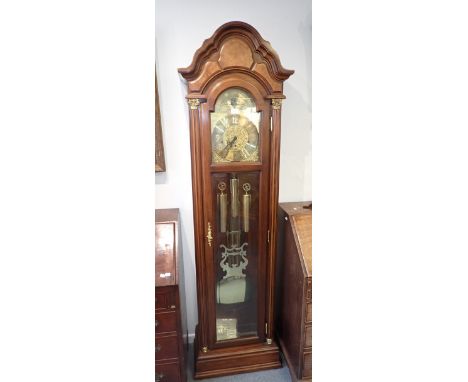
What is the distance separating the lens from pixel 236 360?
4.93ft

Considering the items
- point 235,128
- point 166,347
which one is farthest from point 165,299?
point 235,128

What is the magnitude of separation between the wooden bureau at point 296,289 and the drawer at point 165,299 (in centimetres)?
62

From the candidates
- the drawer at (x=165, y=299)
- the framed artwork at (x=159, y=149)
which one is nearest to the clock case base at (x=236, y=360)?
the drawer at (x=165, y=299)

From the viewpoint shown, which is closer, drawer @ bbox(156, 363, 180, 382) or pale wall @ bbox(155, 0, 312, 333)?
drawer @ bbox(156, 363, 180, 382)

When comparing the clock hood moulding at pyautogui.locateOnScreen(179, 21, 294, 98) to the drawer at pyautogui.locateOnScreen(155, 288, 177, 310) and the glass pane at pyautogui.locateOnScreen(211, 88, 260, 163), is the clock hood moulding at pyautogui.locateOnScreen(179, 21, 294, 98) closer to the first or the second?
the glass pane at pyautogui.locateOnScreen(211, 88, 260, 163)

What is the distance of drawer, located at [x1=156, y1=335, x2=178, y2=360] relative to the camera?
1.23 metres

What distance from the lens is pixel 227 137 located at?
1.31m

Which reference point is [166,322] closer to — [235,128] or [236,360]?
[236,360]

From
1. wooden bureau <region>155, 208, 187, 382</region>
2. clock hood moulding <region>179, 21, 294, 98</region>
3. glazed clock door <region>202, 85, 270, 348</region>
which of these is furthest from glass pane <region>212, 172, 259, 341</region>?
clock hood moulding <region>179, 21, 294, 98</region>

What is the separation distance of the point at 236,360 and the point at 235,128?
1282 mm

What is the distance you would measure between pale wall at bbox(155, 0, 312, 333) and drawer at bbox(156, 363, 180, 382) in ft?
1.61
